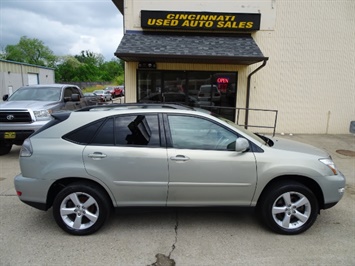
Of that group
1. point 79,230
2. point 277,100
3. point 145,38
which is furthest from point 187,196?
point 277,100

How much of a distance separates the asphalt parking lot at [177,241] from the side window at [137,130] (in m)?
0.93

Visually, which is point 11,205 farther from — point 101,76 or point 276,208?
point 101,76

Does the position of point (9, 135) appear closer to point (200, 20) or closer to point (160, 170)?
point (160, 170)

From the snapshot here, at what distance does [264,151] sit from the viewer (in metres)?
3.28

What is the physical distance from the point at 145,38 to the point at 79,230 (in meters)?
7.85

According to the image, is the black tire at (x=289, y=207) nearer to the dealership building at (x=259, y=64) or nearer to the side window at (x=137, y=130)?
the side window at (x=137, y=130)

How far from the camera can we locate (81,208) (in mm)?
3203

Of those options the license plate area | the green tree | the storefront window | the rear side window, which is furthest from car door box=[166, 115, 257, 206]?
the green tree

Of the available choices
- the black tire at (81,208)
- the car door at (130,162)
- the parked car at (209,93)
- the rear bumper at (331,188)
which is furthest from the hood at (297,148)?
the parked car at (209,93)

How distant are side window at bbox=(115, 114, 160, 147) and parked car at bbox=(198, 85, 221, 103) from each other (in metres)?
7.21

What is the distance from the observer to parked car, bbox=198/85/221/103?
10266 mm

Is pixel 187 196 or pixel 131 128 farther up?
pixel 131 128

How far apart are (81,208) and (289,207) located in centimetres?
257

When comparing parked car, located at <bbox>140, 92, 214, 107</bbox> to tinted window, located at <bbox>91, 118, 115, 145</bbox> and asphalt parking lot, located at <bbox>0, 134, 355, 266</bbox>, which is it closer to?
asphalt parking lot, located at <bbox>0, 134, 355, 266</bbox>
